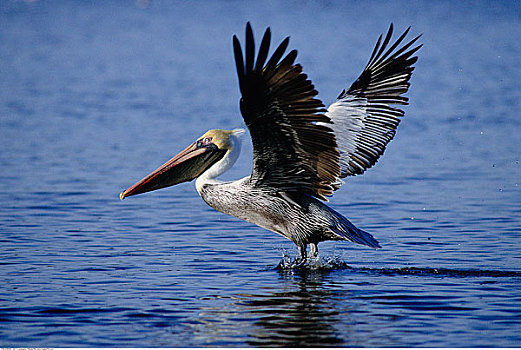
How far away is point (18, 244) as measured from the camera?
293 inches

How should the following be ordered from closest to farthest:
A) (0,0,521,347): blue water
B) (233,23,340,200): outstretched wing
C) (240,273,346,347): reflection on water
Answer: (240,273,346,347): reflection on water
(0,0,521,347): blue water
(233,23,340,200): outstretched wing

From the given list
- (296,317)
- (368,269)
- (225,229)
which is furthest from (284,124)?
(225,229)

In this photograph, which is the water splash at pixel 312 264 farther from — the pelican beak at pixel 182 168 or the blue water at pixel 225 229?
the pelican beak at pixel 182 168

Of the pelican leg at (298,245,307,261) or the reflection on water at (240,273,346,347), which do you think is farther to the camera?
the pelican leg at (298,245,307,261)

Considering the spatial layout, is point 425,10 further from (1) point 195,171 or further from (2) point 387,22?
(1) point 195,171

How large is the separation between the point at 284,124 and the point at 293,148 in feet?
1.16

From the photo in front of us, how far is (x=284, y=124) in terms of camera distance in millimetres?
5770

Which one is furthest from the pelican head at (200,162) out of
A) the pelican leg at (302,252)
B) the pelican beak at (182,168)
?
the pelican leg at (302,252)

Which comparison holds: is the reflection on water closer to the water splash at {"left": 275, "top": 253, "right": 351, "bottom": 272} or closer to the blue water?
the blue water

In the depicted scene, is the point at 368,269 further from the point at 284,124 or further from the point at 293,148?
the point at 284,124

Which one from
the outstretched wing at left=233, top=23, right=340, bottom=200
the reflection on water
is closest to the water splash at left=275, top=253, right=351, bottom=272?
the reflection on water

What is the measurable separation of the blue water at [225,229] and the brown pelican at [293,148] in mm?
396

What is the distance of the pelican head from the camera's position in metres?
6.90

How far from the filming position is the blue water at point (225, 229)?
5.28 m
